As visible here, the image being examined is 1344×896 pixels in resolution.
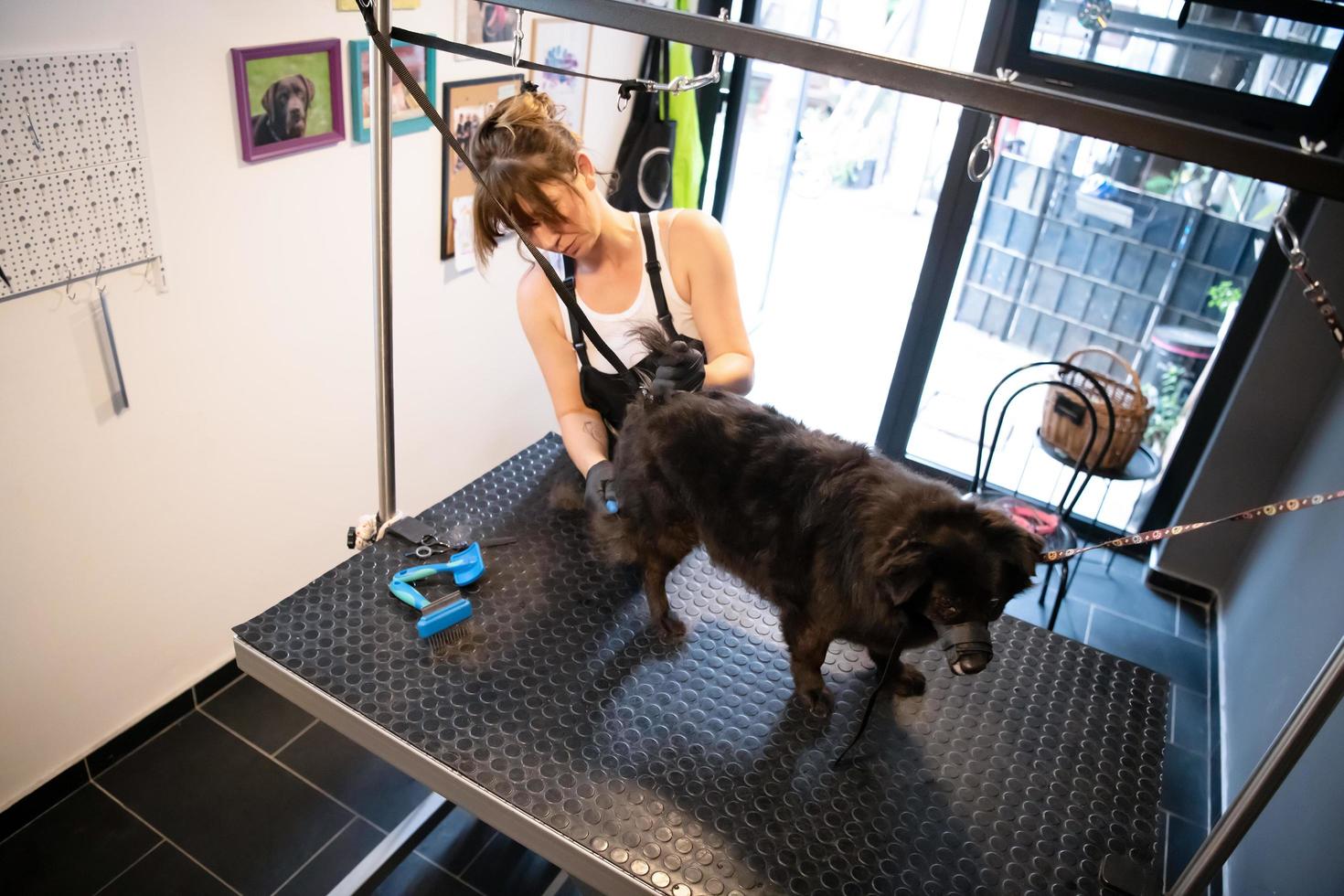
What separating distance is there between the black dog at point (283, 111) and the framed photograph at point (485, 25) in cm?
55

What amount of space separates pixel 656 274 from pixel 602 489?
46cm

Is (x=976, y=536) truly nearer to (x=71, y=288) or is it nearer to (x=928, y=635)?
(x=928, y=635)

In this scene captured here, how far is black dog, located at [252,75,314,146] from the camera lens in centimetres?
208

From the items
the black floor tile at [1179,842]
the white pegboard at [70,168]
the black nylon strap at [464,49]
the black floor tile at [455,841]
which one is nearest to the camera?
the black nylon strap at [464,49]

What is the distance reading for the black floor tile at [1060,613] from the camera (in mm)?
3205

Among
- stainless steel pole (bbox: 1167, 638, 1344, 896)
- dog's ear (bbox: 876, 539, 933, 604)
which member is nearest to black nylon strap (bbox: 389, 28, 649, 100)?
dog's ear (bbox: 876, 539, 933, 604)

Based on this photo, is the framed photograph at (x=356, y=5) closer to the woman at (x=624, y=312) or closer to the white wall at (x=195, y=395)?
the white wall at (x=195, y=395)

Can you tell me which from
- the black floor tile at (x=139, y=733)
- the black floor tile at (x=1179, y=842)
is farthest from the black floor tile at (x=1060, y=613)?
the black floor tile at (x=139, y=733)

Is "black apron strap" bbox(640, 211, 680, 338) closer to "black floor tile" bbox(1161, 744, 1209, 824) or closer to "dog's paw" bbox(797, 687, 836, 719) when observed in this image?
"dog's paw" bbox(797, 687, 836, 719)

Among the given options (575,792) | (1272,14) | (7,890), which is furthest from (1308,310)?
(7,890)

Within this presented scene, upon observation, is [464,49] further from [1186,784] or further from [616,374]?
[1186,784]

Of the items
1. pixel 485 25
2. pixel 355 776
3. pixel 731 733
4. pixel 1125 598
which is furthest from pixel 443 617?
pixel 1125 598

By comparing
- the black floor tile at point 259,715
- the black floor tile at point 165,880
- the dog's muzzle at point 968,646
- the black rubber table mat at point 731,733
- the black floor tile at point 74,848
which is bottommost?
the black floor tile at point 74,848

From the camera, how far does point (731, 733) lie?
53.9 inches
